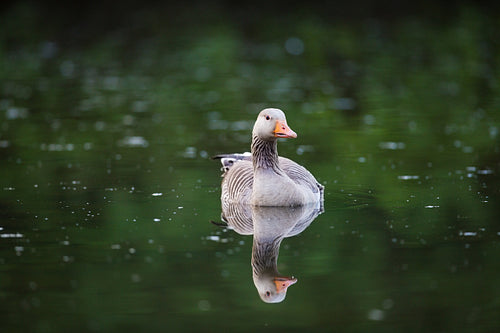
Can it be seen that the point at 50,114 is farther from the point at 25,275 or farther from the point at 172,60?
the point at 25,275

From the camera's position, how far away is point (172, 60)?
2983 centimetres

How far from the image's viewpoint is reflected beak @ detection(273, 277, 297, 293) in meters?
8.25

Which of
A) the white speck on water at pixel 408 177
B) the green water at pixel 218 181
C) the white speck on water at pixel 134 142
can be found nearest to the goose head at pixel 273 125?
the green water at pixel 218 181

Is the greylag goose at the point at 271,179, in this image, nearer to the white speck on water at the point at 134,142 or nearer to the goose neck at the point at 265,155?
the goose neck at the point at 265,155

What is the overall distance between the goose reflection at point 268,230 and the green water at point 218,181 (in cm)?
12

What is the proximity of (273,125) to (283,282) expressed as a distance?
11.7 feet

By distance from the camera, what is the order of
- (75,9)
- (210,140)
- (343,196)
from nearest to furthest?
(343,196) < (210,140) < (75,9)

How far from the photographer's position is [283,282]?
8422 mm

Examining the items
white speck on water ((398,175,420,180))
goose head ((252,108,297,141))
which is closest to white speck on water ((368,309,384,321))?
goose head ((252,108,297,141))

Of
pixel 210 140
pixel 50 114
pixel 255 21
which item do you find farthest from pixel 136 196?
pixel 255 21

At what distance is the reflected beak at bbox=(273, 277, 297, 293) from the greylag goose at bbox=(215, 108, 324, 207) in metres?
3.08

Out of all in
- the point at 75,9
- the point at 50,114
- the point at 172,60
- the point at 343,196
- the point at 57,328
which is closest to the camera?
the point at 57,328

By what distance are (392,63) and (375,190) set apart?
611 inches

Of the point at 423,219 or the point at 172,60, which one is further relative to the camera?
the point at 172,60
